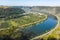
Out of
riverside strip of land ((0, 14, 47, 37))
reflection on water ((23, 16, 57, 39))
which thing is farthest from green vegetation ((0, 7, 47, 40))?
reflection on water ((23, 16, 57, 39))

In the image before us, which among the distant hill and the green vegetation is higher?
the distant hill

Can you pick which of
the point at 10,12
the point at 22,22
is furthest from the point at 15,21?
the point at 10,12

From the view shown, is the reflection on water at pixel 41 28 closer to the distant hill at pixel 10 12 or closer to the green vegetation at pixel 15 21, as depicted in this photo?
the green vegetation at pixel 15 21

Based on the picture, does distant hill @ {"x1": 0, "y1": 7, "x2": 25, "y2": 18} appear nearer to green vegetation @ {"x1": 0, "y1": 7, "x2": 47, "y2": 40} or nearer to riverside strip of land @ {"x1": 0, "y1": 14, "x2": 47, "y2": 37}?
green vegetation @ {"x1": 0, "y1": 7, "x2": 47, "y2": 40}

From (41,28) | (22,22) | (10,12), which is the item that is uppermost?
(10,12)

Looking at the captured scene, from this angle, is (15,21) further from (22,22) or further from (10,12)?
(10,12)

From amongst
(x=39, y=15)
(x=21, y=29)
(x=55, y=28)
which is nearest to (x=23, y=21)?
(x=21, y=29)

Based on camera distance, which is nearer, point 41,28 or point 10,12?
point 41,28

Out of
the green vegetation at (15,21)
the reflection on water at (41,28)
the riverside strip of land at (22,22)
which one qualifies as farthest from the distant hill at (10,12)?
the reflection on water at (41,28)

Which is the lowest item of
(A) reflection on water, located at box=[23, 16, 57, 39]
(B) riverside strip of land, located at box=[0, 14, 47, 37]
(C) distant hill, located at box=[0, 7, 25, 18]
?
(A) reflection on water, located at box=[23, 16, 57, 39]

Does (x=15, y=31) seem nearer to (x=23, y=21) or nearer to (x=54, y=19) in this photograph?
(x=23, y=21)

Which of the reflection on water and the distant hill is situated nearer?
the reflection on water
